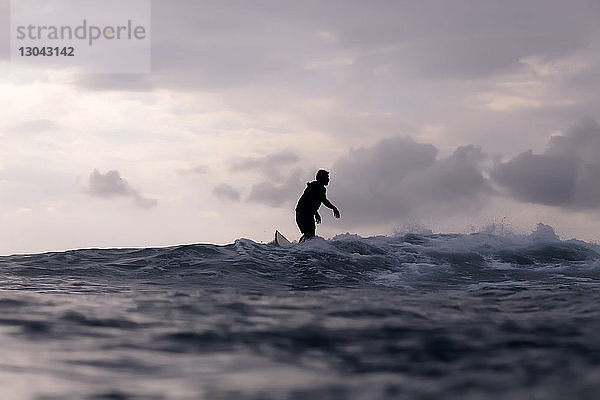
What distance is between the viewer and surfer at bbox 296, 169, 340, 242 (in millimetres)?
14977

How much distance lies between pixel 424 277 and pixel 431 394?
9.32 metres

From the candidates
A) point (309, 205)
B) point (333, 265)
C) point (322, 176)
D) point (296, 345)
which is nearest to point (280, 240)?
point (309, 205)

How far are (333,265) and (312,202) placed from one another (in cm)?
313

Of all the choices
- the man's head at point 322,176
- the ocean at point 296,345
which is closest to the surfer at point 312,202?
the man's head at point 322,176

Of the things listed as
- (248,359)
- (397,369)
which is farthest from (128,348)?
(397,369)

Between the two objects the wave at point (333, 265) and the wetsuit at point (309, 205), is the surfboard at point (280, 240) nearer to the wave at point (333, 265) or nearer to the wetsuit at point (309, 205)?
the wetsuit at point (309, 205)

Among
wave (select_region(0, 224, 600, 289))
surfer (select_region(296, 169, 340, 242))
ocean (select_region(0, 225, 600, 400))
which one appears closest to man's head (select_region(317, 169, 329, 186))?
surfer (select_region(296, 169, 340, 242))

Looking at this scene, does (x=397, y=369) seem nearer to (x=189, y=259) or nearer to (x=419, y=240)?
(x=189, y=259)

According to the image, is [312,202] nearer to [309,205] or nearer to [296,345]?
[309,205]

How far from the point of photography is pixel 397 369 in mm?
3072

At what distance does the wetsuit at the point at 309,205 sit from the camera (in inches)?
590

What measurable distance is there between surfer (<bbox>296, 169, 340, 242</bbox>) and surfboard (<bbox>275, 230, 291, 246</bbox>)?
2.31 ft

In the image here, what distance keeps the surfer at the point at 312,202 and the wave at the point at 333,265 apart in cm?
56

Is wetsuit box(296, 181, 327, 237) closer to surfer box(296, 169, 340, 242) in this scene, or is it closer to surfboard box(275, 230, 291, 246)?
surfer box(296, 169, 340, 242)
